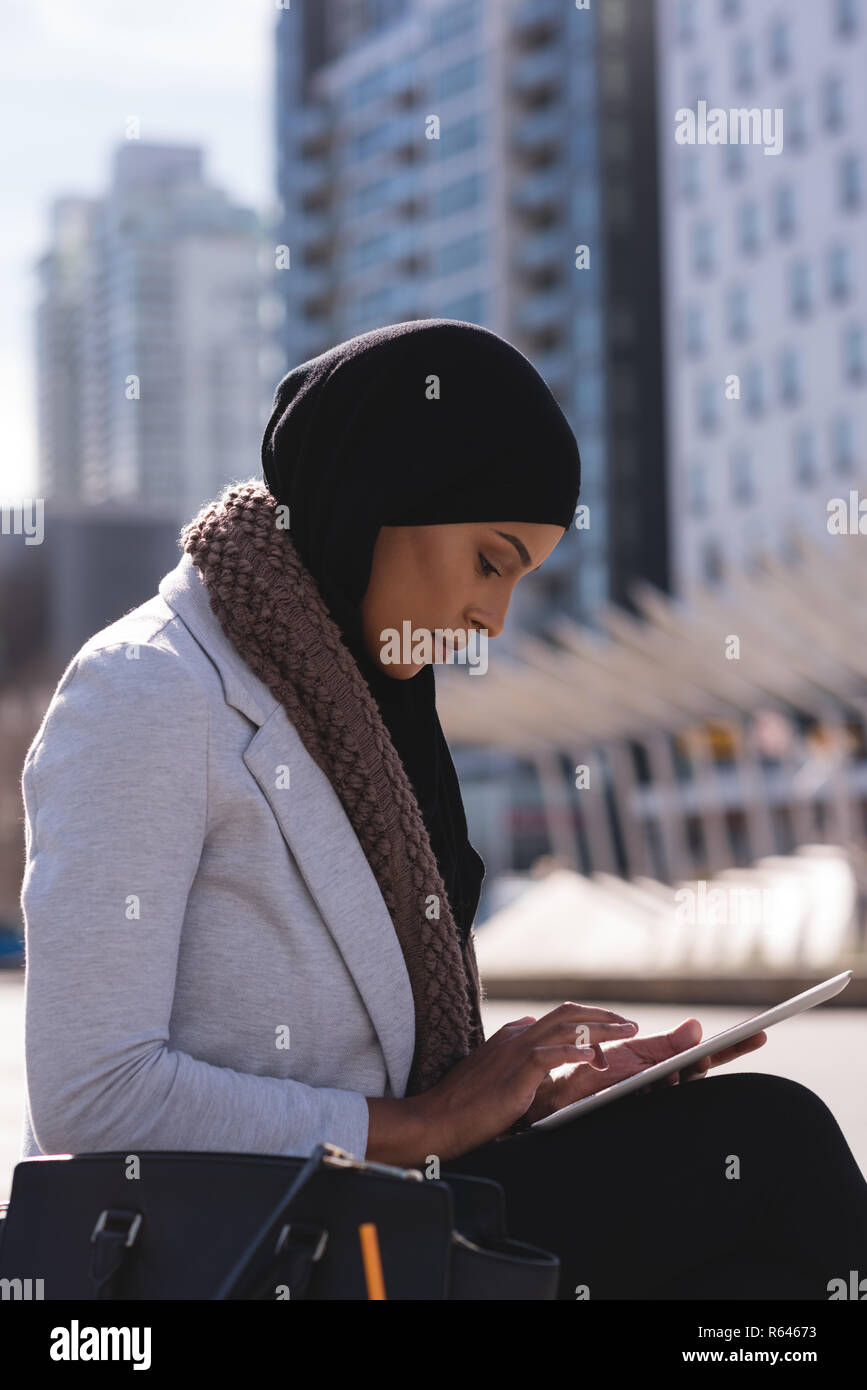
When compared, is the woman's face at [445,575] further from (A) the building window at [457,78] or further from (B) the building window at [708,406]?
(A) the building window at [457,78]

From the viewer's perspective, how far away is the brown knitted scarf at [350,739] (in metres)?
1.85

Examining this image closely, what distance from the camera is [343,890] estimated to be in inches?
71.1

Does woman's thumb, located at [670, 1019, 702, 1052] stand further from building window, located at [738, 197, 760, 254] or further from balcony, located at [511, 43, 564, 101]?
balcony, located at [511, 43, 564, 101]

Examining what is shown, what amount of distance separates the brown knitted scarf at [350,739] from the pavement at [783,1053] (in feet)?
6.47

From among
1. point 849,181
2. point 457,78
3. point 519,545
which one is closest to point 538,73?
point 457,78

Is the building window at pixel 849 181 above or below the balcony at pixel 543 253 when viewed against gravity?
below

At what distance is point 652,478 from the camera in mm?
58094

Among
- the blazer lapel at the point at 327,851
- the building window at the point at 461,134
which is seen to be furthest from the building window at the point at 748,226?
the blazer lapel at the point at 327,851

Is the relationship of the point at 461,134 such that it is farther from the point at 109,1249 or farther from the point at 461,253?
the point at 109,1249

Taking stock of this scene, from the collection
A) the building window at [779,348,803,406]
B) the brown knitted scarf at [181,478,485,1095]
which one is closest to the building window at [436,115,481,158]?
the building window at [779,348,803,406]

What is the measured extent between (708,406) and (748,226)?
15.9 ft
